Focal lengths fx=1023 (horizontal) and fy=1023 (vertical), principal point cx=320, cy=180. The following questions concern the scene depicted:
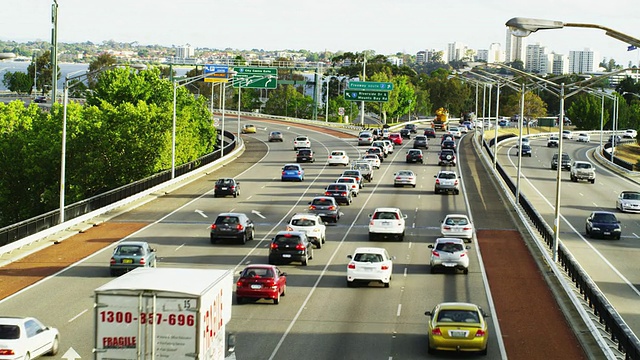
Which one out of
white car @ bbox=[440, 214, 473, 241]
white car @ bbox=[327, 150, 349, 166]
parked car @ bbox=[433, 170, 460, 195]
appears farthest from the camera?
white car @ bbox=[327, 150, 349, 166]

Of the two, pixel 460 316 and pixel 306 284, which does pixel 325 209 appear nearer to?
pixel 306 284

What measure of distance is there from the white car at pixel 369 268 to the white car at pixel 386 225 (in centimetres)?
1112

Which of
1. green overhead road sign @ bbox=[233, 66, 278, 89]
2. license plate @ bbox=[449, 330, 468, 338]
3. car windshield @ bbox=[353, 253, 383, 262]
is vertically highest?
green overhead road sign @ bbox=[233, 66, 278, 89]

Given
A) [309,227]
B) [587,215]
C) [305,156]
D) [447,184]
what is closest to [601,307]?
[309,227]

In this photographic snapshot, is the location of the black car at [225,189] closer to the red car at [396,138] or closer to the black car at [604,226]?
the black car at [604,226]

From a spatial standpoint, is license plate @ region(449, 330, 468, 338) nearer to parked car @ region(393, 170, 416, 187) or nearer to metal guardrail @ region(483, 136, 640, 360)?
metal guardrail @ region(483, 136, 640, 360)

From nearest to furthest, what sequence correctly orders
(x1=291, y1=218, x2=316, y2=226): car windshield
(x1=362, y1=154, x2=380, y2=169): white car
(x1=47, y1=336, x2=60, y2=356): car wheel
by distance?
1. (x1=47, y1=336, x2=60, y2=356): car wheel
2. (x1=291, y1=218, x2=316, y2=226): car windshield
3. (x1=362, y1=154, x2=380, y2=169): white car

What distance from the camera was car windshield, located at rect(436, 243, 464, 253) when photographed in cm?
4072

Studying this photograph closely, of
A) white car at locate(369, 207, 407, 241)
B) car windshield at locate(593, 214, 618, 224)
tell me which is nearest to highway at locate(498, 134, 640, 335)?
car windshield at locate(593, 214, 618, 224)

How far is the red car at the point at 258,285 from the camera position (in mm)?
33594

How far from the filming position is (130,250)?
126 feet

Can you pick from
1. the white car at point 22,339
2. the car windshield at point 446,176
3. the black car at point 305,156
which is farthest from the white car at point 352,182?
the white car at point 22,339

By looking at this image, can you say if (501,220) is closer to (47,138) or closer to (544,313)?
(544,313)

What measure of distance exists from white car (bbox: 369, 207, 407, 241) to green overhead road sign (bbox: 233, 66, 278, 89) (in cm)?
7534
